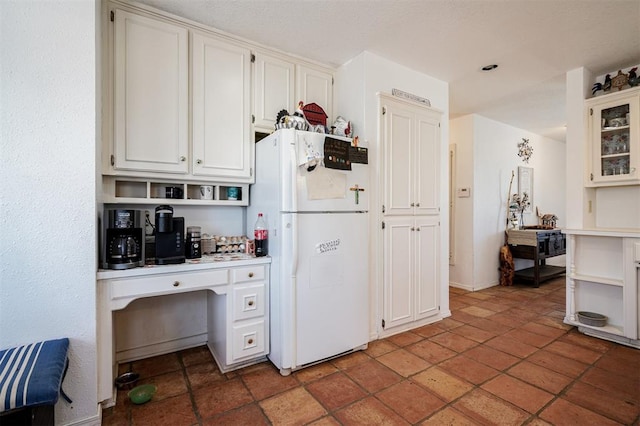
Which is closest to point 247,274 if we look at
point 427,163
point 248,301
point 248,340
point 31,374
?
point 248,301

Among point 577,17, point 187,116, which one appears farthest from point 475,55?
point 187,116

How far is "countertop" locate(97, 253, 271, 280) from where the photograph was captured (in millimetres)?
1741

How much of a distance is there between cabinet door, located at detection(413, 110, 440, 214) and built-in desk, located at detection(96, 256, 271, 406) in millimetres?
1734

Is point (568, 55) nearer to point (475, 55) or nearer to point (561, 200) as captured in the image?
point (475, 55)

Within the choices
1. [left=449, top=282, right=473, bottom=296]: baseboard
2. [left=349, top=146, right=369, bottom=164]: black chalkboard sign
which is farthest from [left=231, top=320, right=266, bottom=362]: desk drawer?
[left=449, top=282, right=473, bottom=296]: baseboard

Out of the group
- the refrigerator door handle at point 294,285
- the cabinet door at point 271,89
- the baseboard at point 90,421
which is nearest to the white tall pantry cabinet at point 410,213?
the cabinet door at point 271,89

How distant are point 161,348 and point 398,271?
218 centimetres

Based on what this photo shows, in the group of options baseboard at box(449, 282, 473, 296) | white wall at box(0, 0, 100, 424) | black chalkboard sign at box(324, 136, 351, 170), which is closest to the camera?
white wall at box(0, 0, 100, 424)

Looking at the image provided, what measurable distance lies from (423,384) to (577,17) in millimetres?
2898

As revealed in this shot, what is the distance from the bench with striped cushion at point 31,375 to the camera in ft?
3.65

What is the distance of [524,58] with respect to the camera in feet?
9.16

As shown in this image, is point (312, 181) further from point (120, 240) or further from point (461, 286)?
point (461, 286)

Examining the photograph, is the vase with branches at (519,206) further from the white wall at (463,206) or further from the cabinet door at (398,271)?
the cabinet door at (398,271)

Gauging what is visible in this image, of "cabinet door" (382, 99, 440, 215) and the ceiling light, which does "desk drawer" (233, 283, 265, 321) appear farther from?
the ceiling light
